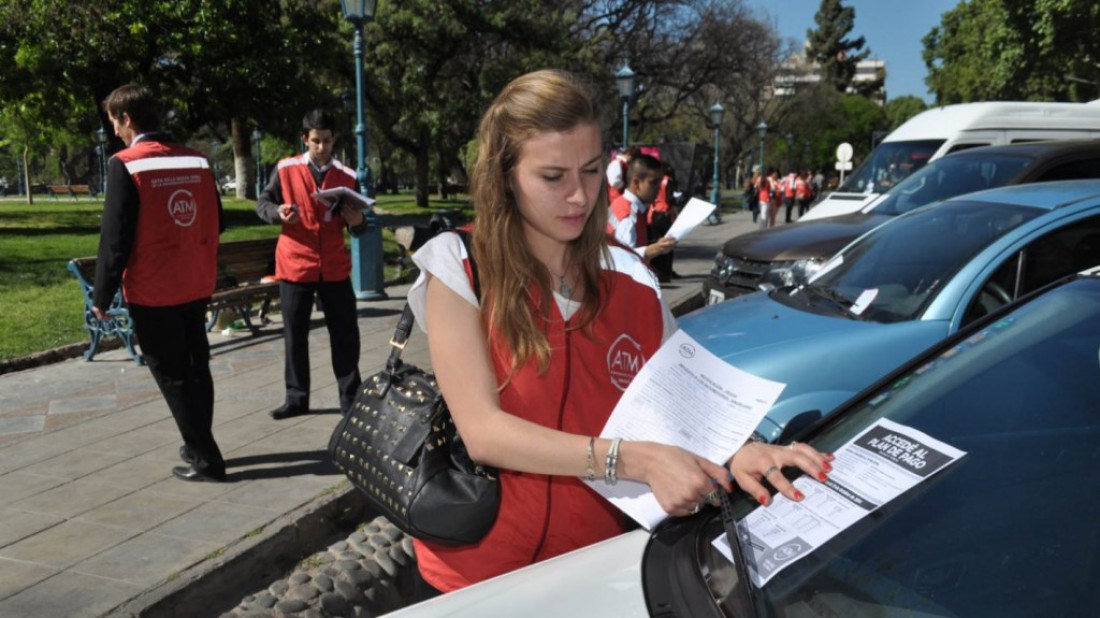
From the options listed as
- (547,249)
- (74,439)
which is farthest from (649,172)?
(547,249)

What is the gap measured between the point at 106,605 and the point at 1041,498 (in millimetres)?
3277

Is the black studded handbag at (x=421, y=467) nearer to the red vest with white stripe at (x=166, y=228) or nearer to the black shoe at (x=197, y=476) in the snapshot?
the red vest with white stripe at (x=166, y=228)

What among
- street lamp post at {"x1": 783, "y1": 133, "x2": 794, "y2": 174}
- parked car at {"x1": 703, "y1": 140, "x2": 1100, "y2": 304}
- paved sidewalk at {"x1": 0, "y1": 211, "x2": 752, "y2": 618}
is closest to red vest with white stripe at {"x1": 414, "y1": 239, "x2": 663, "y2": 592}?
paved sidewalk at {"x1": 0, "y1": 211, "x2": 752, "y2": 618}

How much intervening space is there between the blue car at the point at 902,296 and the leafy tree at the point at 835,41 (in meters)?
95.4

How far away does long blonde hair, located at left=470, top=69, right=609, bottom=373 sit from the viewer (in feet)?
5.65

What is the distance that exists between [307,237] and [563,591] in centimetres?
450

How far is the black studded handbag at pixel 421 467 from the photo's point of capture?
5.78 feet

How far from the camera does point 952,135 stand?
37.0 feet

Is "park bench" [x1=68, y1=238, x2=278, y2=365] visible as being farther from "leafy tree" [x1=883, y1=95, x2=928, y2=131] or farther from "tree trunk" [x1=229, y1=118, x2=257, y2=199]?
"leafy tree" [x1=883, y1=95, x2=928, y2=131]

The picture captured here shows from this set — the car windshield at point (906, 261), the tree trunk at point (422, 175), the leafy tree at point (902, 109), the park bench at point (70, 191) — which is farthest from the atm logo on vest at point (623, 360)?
the leafy tree at point (902, 109)

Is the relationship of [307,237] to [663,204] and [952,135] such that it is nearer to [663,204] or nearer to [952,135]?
[663,204]

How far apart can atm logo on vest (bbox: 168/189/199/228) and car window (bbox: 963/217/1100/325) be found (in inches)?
156

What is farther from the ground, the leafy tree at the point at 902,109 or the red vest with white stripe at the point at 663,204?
the leafy tree at the point at 902,109

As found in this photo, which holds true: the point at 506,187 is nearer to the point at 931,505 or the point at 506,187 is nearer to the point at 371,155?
the point at 931,505
